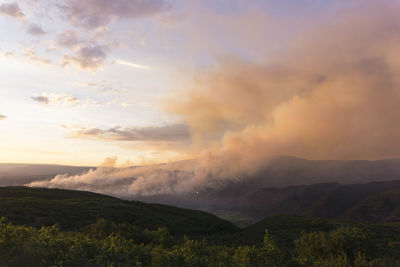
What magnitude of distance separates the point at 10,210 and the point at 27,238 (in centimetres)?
6559

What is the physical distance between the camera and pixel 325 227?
107375mm

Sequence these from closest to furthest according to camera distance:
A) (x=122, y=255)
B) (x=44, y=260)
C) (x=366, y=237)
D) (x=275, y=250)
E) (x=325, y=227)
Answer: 1. (x=44, y=260)
2. (x=122, y=255)
3. (x=275, y=250)
4. (x=366, y=237)
5. (x=325, y=227)

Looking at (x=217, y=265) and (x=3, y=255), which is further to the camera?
(x=217, y=265)

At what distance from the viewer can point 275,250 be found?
17953 mm

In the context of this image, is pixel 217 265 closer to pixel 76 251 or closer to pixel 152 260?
pixel 152 260

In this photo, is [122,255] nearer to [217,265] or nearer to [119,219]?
[217,265]

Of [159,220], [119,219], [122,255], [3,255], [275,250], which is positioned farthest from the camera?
[159,220]

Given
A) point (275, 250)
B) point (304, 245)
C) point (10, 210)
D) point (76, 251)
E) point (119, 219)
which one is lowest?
point (119, 219)

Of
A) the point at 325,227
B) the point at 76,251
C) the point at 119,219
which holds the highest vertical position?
the point at 76,251

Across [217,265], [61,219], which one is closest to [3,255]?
[217,265]

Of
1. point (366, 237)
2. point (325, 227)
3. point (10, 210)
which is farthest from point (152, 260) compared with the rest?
point (325, 227)

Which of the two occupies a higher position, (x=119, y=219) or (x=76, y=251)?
(x=76, y=251)

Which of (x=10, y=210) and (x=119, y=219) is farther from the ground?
(x=10, y=210)

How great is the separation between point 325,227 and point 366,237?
96.2m
